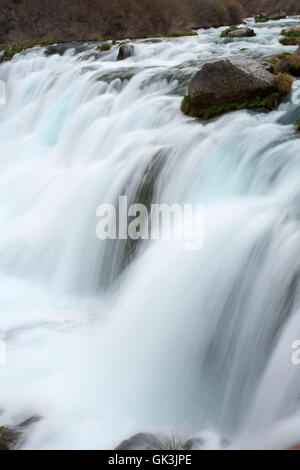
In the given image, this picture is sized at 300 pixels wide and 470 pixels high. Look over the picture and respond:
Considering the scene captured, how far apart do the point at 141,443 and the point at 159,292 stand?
5.89ft

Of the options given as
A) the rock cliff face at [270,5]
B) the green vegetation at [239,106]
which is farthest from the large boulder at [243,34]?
the rock cliff face at [270,5]

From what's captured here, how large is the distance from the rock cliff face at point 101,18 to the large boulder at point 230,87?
21745 millimetres

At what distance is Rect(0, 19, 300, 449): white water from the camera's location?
386cm

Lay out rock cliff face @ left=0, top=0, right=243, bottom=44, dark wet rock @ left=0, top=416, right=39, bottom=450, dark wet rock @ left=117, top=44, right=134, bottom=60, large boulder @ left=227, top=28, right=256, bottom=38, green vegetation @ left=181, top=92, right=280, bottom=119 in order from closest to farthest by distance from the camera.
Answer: dark wet rock @ left=0, top=416, right=39, bottom=450 < green vegetation @ left=181, top=92, right=280, bottom=119 < dark wet rock @ left=117, top=44, right=134, bottom=60 < large boulder @ left=227, top=28, right=256, bottom=38 < rock cliff face @ left=0, top=0, right=243, bottom=44

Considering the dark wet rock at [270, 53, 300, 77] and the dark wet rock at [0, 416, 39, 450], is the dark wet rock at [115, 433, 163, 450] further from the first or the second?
the dark wet rock at [270, 53, 300, 77]

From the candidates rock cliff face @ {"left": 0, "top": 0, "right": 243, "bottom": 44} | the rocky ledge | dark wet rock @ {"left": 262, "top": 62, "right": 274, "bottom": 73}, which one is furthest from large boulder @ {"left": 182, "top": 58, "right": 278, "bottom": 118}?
rock cliff face @ {"left": 0, "top": 0, "right": 243, "bottom": 44}

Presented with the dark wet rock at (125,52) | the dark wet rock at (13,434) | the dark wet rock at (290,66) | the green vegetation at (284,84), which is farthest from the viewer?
the dark wet rock at (125,52)

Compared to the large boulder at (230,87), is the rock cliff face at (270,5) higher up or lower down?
higher up

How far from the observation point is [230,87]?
291 inches

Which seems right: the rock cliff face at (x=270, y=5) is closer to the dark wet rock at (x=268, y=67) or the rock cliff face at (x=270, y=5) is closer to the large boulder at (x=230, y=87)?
the dark wet rock at (x=268, y=67)

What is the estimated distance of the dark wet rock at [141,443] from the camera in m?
3.25

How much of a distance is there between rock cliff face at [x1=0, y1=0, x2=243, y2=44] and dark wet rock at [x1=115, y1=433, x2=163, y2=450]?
27.2 metres

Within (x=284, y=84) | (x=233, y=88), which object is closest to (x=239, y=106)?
(x=233, y=88)
